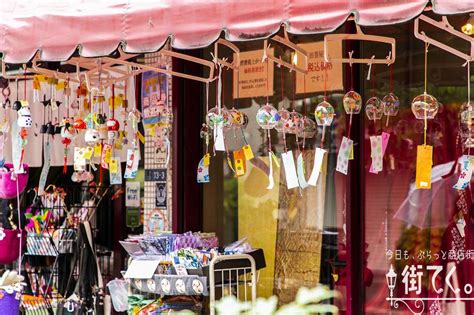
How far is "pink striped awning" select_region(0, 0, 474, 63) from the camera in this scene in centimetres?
429

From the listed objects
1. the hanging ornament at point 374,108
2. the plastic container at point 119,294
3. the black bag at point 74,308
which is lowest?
the black bag at point 74,308

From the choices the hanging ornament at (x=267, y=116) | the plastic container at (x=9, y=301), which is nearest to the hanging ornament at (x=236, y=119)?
the hanging ornament at (x=267, y=116)

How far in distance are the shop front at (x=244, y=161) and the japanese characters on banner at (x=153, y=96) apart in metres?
0.02

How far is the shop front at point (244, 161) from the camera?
5.42 metres

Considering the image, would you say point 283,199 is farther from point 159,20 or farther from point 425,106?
point 159,20

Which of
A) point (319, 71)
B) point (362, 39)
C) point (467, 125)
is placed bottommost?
point (467, 125)

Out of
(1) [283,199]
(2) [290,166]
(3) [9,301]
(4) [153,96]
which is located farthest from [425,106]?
(3) [9,301]

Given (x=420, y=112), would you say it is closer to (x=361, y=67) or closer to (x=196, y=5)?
(x=361, y=67)

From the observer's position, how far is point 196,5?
4895mm

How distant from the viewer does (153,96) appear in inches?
299

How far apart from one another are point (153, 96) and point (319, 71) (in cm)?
170

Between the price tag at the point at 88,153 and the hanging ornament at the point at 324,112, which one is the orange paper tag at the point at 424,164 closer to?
the hanging ornament at the point at 324,112

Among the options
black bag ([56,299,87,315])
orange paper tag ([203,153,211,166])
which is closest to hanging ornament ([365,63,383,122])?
orange paper tag ([203,153,211,166])

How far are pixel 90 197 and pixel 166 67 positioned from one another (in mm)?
1721
